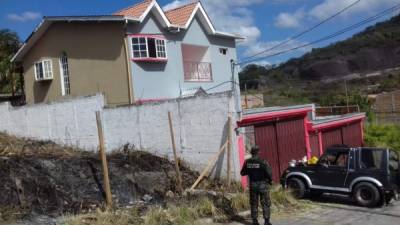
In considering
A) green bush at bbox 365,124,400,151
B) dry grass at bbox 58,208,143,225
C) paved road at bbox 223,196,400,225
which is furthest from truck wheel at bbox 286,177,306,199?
green bush at bbox 365,124,400,151

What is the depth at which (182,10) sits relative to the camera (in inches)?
1023

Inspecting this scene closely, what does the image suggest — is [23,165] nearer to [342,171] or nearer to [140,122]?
[140,122]

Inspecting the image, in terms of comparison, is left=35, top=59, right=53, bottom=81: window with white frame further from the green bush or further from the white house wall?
the green bush

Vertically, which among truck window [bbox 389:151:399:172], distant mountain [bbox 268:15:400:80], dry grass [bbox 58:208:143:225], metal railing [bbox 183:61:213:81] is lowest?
dry grass [bbox 58:208:143:225]

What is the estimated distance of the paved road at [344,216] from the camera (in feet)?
36.7

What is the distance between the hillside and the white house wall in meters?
50.3

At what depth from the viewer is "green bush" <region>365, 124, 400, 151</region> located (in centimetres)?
2617

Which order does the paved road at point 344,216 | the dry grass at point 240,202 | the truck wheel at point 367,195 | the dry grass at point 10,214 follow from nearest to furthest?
the dry grass at point 10,214
the paved road at point 344,216
the dry grass at point 240,202
the truck wheel at point 367,195

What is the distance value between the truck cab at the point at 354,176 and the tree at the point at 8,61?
23.3 m

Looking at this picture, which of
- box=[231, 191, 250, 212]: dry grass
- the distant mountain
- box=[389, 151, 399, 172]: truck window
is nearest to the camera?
box=[231, 191, 250, 212]: dry grass

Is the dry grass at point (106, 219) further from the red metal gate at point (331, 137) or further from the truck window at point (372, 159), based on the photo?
the red metal gate at point (331, 137)

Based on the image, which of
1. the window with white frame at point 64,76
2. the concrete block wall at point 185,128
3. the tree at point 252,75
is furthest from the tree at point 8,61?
the tree at point 252,75

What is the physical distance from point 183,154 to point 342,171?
489cm

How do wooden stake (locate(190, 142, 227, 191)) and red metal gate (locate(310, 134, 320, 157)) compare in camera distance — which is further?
red metal gate (locate(310, 134, 320, 157))
